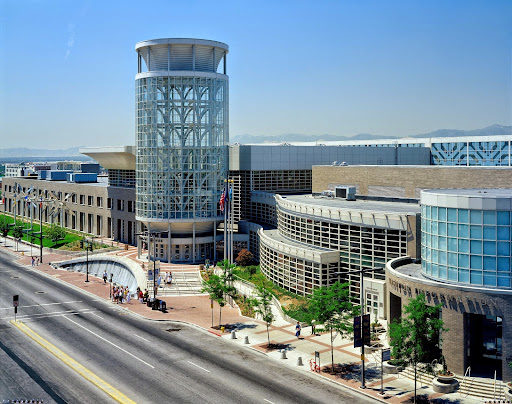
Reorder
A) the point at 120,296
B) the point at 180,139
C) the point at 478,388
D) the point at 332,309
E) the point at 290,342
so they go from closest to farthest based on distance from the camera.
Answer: the point at 478,388 → the point at 332,309 → the point at 290,342 → the point at 120,296 → the point at 180,139

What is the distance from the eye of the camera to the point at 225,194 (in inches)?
2815

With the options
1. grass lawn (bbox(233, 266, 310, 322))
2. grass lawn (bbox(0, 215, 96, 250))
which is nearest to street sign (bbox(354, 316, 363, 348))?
grass lawn (bbox(233, 266, 310, 322))

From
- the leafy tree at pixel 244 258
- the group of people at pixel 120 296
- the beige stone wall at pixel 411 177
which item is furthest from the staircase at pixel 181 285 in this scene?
the beige stone wall at pixel 411 177

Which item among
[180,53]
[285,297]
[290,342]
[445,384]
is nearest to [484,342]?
[445,384]

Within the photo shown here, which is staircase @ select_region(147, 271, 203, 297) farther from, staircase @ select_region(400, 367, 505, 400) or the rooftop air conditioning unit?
staircase @ select_region(400, 367, 505, 400)

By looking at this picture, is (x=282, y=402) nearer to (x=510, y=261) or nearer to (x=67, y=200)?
(x=510, y=261)

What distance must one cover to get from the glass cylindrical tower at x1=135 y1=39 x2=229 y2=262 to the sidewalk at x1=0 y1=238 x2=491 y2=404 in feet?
51.7

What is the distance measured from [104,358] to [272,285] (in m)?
27.1

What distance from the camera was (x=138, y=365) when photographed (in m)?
42.4

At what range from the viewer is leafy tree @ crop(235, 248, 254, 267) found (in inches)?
3182

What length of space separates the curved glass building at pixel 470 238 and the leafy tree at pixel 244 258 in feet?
131

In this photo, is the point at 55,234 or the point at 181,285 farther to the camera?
the point at 55,234

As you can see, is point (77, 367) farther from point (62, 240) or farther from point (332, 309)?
point (62, 240)

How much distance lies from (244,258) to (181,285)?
39.9 feet
